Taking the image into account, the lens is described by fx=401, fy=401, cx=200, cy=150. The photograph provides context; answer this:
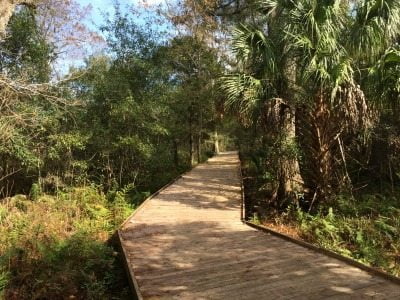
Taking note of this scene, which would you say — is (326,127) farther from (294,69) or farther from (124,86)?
(124,86)

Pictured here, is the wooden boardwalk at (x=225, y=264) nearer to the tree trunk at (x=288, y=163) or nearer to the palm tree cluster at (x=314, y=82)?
the tree trunk at (x=288, y=163)

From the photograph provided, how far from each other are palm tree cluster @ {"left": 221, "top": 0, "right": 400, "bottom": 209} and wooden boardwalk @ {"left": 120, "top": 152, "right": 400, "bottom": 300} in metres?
2.50

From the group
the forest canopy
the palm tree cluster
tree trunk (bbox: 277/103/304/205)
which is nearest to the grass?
the forest canopy

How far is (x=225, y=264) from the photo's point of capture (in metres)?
5.19

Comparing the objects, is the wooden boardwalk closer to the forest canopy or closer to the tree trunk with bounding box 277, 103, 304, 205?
the forest canopy

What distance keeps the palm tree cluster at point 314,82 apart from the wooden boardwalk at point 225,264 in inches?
98.5

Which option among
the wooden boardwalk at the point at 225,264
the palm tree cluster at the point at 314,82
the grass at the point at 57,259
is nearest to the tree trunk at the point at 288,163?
the palm tree cluster at the point at 314,82

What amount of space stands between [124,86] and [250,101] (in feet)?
17.8

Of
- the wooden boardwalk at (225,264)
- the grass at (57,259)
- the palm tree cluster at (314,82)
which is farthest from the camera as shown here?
the palm tree cluster at (314,82)

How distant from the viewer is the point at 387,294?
3973 mm

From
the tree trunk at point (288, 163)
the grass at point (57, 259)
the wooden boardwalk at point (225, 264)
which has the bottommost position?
the grass at point (57, 259)

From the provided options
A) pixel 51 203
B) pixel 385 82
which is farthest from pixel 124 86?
pixel 385 82

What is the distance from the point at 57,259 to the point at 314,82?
21.2 feet

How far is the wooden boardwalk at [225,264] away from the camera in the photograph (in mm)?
4180
